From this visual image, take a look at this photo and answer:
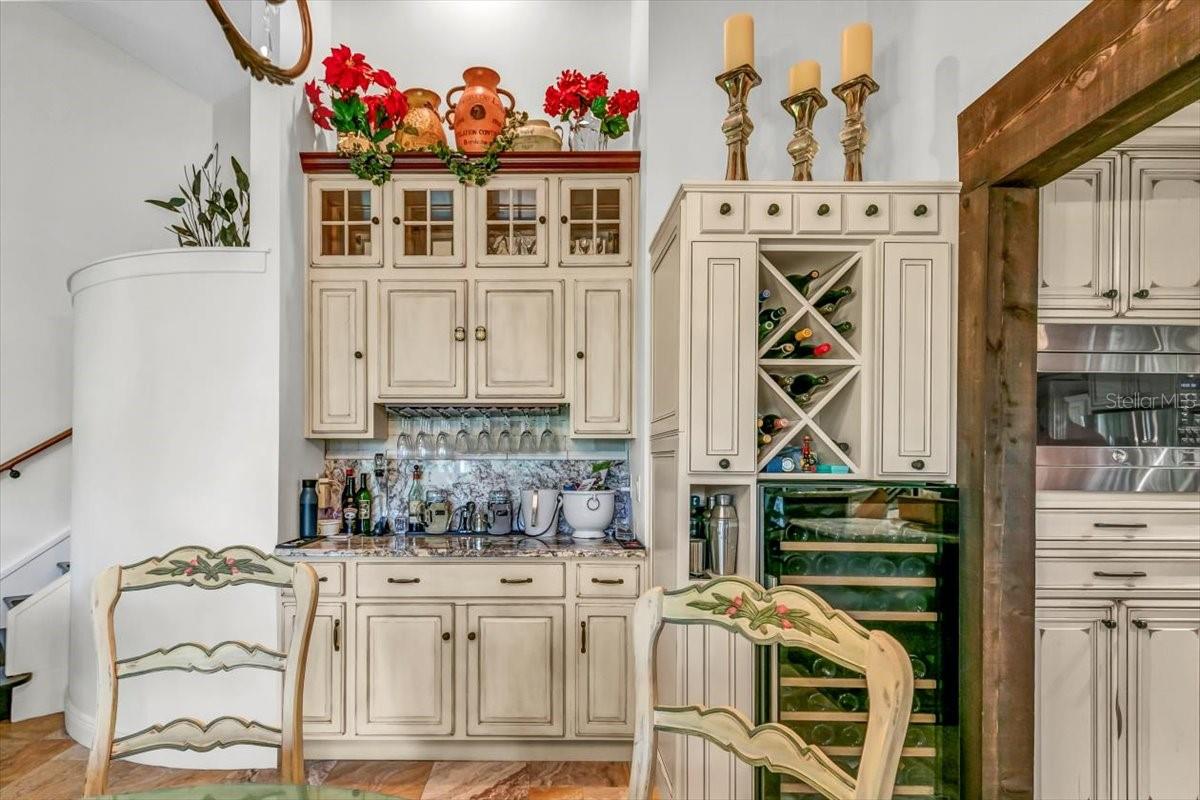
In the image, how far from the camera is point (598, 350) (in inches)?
120

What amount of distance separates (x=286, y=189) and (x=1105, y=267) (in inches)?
121

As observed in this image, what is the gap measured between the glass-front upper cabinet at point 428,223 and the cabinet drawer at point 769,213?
1446mm

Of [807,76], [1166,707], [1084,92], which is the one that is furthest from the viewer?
[807,76]

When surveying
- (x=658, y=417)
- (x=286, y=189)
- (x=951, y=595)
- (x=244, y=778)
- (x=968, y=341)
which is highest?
(x=286, y=189)

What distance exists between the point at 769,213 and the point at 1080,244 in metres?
0.99

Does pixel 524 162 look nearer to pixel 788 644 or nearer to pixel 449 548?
pixel 449 548

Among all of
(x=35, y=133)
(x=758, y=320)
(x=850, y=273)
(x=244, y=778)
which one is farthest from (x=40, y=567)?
(x=850, y=273)

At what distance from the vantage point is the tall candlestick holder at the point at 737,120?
7.23ft

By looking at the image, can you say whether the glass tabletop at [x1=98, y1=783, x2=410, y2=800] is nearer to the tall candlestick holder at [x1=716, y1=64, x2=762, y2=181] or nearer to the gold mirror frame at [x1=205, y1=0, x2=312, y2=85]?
the gold mirror frame at [x1=205, y1=0, x2=312, y2=85]

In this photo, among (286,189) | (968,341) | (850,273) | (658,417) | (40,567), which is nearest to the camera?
(968,341)

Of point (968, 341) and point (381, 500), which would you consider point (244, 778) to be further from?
point (968, 341)

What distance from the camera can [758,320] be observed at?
2213 mm

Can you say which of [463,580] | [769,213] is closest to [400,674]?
[463,580]

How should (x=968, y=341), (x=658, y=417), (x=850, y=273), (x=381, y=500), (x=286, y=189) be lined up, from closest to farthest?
1. (x=968, y=341)
2. (x=850, y=273)
3. (x=658, y=417)
4. (x=286, y=189)
5. (x=381, y=500)
